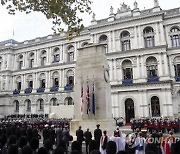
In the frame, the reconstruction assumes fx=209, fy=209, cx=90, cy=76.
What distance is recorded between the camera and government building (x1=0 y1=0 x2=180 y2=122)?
34531 mm

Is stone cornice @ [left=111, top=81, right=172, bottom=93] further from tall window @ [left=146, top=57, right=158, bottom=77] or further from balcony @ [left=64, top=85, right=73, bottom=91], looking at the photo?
balcony @ [left=64, top=85, right=73, bottom=91]

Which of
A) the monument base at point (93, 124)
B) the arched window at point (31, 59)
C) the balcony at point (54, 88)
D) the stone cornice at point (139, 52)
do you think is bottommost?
the monument base at point (93, 124)

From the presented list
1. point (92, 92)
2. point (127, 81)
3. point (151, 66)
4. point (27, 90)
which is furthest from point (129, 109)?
point (27, 90)

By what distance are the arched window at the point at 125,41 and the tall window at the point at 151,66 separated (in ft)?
14.9

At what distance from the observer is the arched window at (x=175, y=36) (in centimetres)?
3643

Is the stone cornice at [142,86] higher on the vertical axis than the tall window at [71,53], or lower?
lower

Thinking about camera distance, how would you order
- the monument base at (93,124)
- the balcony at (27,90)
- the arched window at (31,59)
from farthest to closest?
1. the arched window at (31,59)
2. the balcony at (27,90)
3. the monument base at (93,124)

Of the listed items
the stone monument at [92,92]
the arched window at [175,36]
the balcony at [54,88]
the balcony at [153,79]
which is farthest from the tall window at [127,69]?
the stone monument at [92,92]

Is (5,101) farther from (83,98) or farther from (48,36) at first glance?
(83,98)

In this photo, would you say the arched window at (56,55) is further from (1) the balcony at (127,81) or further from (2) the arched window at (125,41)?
(1) the balcony at (127,81)

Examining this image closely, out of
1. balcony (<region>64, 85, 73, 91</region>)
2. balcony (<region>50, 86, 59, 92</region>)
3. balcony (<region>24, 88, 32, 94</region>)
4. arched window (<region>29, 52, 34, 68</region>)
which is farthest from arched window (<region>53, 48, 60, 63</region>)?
balcony (<region>24, 88, 32, 94</region>)

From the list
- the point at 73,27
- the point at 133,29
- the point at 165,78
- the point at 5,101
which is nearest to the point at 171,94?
the point at 165,78

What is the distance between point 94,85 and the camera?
16312mm

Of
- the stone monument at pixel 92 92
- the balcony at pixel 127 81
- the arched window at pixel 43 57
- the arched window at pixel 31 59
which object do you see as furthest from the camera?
the arched window at pixel 31 59
